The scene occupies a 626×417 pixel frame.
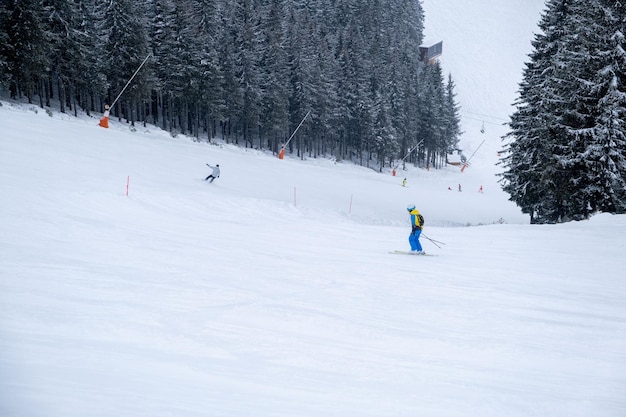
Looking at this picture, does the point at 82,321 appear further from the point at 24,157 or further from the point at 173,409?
the point at 24,157

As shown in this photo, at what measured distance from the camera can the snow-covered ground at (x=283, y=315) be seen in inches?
163

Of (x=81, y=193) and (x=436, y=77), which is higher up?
(x=436, y=77)

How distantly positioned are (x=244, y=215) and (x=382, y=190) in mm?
20720

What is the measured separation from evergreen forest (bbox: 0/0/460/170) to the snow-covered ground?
25673 mm

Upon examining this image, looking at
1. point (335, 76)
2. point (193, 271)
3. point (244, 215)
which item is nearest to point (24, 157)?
point (244, 215)

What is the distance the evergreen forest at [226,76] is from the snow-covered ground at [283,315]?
84.2 ft

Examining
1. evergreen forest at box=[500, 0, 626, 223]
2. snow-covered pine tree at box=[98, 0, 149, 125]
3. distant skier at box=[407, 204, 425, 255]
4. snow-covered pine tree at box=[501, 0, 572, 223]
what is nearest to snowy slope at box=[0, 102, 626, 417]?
distant skier at box=[407, 204, 425, 255]

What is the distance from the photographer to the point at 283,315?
6570 mm

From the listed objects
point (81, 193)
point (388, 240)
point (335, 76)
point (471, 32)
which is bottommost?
point (388, 240)

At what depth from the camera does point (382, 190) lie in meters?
37.3

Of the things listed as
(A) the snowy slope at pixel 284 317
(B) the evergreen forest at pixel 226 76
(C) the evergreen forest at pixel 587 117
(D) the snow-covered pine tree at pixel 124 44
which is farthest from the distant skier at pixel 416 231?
(D) the snow-covered pine tree at pixel 124 44

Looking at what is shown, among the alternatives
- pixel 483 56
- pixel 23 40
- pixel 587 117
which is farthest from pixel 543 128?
pixel 483 56

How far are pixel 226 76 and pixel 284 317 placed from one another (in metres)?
47.6

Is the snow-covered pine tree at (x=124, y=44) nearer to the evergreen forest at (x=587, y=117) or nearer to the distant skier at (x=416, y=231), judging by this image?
the distant skier at (x=416, y=231)
